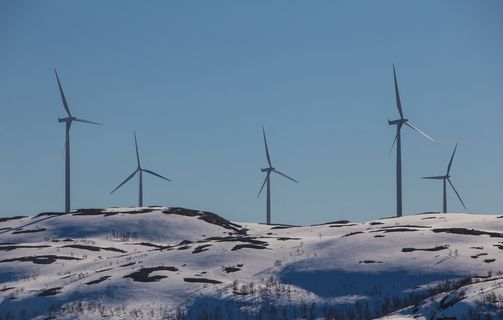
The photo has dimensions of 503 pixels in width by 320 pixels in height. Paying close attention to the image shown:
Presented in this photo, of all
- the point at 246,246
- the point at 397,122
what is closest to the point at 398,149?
the point at 397,122

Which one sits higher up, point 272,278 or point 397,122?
point 397,122

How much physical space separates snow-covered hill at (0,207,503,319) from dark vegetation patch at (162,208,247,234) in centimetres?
2114

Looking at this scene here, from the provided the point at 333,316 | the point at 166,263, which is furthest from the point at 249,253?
the point at 333,316

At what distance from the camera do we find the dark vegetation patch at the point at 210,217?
352ft

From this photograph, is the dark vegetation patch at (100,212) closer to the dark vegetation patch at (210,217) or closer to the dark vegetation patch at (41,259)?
the dark vegetation patch at (210,217)

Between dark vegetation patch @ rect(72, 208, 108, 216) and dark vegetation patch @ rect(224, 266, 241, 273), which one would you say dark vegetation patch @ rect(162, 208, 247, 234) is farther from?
dark vegetation patch @ rect(224, 266, 241, 273)

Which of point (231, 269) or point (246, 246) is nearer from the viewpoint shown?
point (231, 269)

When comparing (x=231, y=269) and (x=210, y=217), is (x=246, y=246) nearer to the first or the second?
(x=231, y=269)

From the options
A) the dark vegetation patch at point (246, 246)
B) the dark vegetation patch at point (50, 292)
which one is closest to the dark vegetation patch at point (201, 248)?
the dark vegetation patch at point (246, 246)

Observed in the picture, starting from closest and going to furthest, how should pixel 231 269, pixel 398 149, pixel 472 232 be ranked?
pixel 231 269, pixel 472 232, pixel 398 149

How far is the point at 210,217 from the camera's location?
4397 inches

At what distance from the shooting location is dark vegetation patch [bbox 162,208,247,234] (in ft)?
352

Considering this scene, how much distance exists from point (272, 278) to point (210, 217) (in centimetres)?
5435

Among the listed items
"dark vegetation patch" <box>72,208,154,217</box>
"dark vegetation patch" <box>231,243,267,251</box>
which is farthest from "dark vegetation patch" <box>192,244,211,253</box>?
"dark vegetation patch" <box>72,208,154,217</box>
